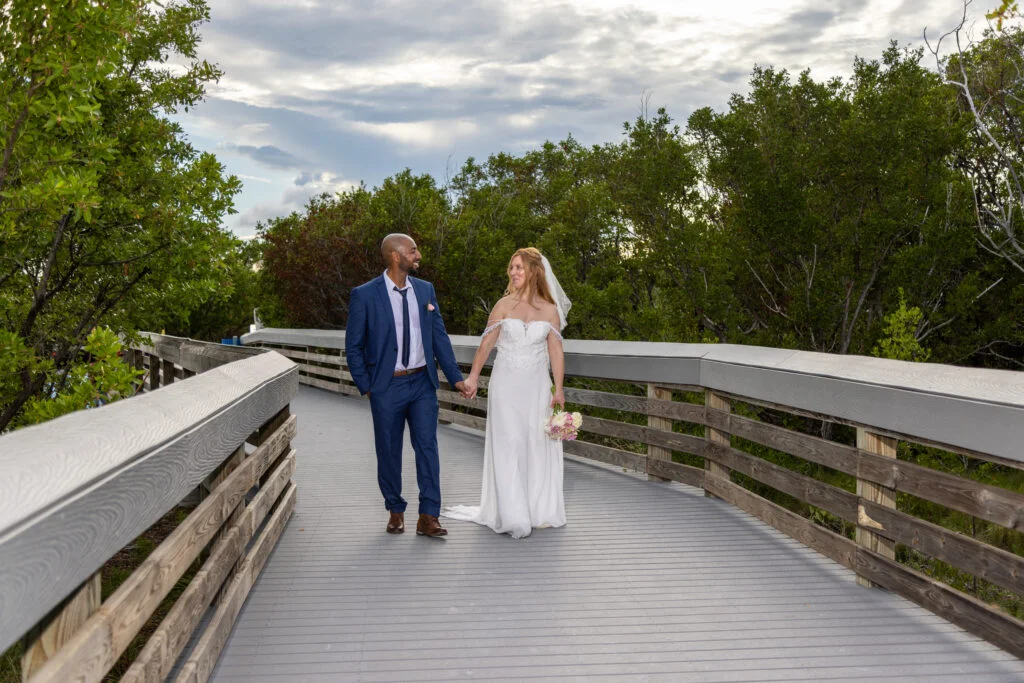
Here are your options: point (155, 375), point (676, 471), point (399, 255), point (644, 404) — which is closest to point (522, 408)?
point (399, 255)

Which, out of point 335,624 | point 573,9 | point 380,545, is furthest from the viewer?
point 573,9

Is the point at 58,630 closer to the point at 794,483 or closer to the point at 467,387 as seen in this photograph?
the point at 794,483

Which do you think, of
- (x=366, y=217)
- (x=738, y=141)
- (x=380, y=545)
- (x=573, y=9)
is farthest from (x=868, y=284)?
(x=380, y=545)

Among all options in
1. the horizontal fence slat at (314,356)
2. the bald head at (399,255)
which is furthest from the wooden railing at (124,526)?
the horizontal fence slat at (314,356)

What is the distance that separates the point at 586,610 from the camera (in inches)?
191

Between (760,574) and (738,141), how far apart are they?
1477cm

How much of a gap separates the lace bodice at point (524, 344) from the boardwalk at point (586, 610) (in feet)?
3.90

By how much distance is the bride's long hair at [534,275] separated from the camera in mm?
7219

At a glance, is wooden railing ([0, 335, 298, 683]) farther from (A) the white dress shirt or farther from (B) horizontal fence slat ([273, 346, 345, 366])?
(B) horizontal fence slat ([273, 346, 345, 366])

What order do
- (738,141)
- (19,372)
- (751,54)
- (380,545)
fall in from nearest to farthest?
(380,545) < (19,372) < (738,141) < (751,54)

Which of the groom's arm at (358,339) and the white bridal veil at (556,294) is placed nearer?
the groom's arm at (358,339)

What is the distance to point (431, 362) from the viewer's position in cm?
662

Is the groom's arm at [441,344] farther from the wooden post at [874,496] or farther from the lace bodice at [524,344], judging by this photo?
the wooden post at [874,496]

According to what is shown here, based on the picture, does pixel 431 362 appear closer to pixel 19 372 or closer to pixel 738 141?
pixel 19 372
